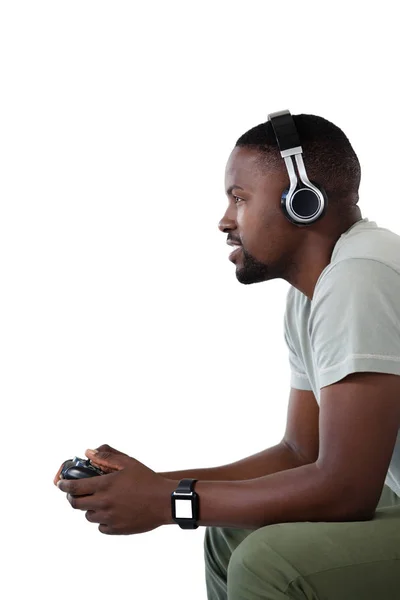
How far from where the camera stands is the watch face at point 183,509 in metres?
1.77

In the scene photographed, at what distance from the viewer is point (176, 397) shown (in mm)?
3625

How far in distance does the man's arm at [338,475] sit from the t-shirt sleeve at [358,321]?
3 centimetres

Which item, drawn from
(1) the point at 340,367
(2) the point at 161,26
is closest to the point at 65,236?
(2) the point at 161,26

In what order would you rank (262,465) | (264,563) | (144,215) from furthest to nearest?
(144,215), (262,465), (264,563)

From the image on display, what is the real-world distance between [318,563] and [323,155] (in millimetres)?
782

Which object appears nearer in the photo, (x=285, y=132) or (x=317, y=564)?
(x=317, y=564)

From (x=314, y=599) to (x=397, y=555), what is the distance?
161mm

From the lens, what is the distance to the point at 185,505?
1.77 metres

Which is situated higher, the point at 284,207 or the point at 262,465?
the point at 284,207

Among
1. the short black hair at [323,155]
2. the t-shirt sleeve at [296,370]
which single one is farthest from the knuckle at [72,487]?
the short black hair at [323,155]

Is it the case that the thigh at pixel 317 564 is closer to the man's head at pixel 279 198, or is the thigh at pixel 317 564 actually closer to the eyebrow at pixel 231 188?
the man's head at pixel 279 198

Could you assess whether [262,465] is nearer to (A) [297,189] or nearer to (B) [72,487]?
(B) [72,487]

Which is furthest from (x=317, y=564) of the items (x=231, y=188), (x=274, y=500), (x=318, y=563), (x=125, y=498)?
(x=231, y=188)

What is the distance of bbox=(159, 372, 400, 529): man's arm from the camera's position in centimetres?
168
